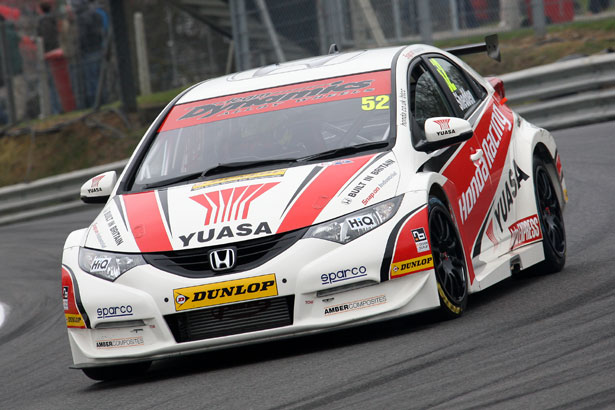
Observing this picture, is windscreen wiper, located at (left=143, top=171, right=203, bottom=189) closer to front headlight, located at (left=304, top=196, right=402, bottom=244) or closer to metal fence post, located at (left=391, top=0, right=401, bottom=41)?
front headlight, located at (left=304, top=196, right=402, bottom=244)

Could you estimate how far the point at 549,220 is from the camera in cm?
764

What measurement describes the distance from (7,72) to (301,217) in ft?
50.3

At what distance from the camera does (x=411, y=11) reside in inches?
663

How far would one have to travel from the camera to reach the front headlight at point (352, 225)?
5.73m

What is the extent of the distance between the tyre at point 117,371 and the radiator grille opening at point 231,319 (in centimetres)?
53

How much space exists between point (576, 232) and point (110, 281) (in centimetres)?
434

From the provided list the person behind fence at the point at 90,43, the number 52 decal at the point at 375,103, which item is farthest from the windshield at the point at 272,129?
the person behind fence at the point at 90,43

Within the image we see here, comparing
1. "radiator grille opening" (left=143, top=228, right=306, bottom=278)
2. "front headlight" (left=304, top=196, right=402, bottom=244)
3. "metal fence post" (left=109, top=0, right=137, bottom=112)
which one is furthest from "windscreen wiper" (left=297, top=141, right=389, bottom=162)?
"metal fence post" (left=109, top=0, right=137, bottom=112)

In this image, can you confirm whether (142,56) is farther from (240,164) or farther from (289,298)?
(289,298)

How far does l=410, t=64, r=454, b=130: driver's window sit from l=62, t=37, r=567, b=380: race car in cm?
1

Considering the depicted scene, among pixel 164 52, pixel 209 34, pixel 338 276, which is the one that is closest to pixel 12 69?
pixel 164 52

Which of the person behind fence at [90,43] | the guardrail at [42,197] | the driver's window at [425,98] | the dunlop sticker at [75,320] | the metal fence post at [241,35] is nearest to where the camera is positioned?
the dunlop sticker at [75,320]

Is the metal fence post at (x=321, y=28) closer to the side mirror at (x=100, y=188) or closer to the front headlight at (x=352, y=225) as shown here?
the side mirror at (x=100, y=188)

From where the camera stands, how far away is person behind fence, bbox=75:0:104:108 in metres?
20.0
